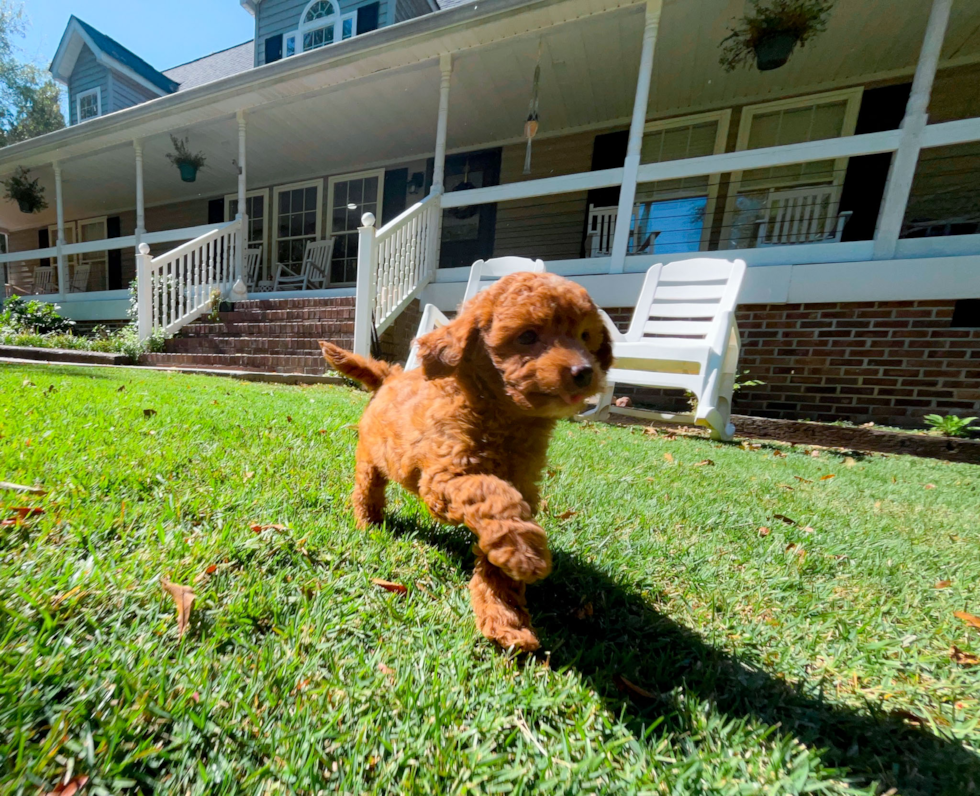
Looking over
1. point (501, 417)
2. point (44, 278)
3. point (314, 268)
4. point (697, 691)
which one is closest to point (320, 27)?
point (314, 268)

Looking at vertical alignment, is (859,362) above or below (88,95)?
below

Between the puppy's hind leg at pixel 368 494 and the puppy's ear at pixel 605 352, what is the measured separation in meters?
0.91

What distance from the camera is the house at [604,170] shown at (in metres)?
5.01

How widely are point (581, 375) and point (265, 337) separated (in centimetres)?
779

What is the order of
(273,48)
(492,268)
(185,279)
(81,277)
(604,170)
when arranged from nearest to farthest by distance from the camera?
(492,268) < (604,170) < (185,279) < (273,48) < (81,277)

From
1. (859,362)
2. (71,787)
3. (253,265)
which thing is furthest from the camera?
(253,265)

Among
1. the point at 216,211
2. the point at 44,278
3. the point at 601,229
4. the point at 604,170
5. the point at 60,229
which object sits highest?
the point at 216,211

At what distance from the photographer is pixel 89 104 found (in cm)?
1316

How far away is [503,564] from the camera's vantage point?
97cm

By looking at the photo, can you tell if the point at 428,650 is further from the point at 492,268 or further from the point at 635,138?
the point at 635,138

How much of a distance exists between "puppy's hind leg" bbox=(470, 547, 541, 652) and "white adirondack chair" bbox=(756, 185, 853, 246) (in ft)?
25.5

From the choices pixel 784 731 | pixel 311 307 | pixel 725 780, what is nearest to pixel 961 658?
pixel 784 731

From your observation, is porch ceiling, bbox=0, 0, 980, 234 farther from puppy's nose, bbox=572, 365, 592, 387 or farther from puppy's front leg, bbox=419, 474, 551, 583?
puppy's front leg, bbox=419, 474, 551, 583

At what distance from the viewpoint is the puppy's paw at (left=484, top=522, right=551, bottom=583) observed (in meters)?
0.95
